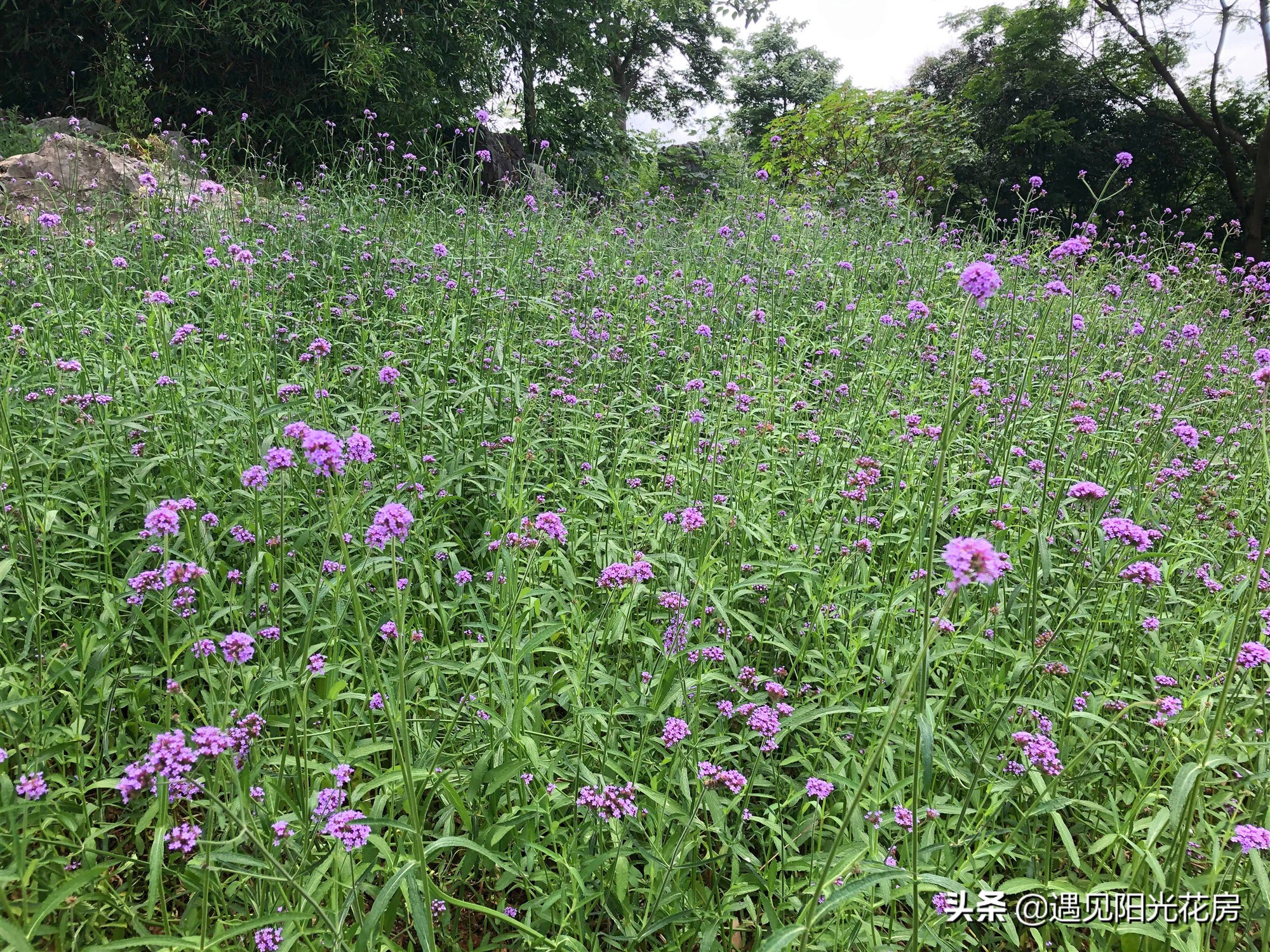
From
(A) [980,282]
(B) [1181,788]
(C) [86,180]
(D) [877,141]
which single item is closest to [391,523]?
(A) [980,282]

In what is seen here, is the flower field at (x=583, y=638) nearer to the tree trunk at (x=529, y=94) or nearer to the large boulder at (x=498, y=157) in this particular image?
the large boulder at (x=498, y=157)

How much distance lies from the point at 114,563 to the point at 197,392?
0.77 m

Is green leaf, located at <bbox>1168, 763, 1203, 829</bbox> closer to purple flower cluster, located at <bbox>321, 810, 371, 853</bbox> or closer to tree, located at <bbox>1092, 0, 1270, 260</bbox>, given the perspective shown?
purple flower cluster, located at <bbox>321, 810, 371, 853</bbox>

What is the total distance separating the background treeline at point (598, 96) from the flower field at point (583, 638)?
456cm

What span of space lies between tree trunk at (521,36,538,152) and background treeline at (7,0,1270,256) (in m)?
0.05

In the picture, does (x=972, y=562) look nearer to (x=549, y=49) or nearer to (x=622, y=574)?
(x=622, y=574)

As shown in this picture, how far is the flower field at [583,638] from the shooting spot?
5.06ft

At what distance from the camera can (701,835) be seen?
5.82ft

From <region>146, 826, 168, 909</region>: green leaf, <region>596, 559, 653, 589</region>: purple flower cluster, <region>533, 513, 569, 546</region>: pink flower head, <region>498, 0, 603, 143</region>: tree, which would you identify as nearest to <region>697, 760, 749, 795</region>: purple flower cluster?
<region>596, 559, 653, 589</region>: purple flower cluster

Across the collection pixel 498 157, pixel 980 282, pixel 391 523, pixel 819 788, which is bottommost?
pixel 819 788

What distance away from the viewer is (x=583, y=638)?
214cm

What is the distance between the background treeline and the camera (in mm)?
8773

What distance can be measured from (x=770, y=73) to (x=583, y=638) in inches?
1508

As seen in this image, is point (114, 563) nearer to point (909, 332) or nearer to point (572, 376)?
point (572, 376)
